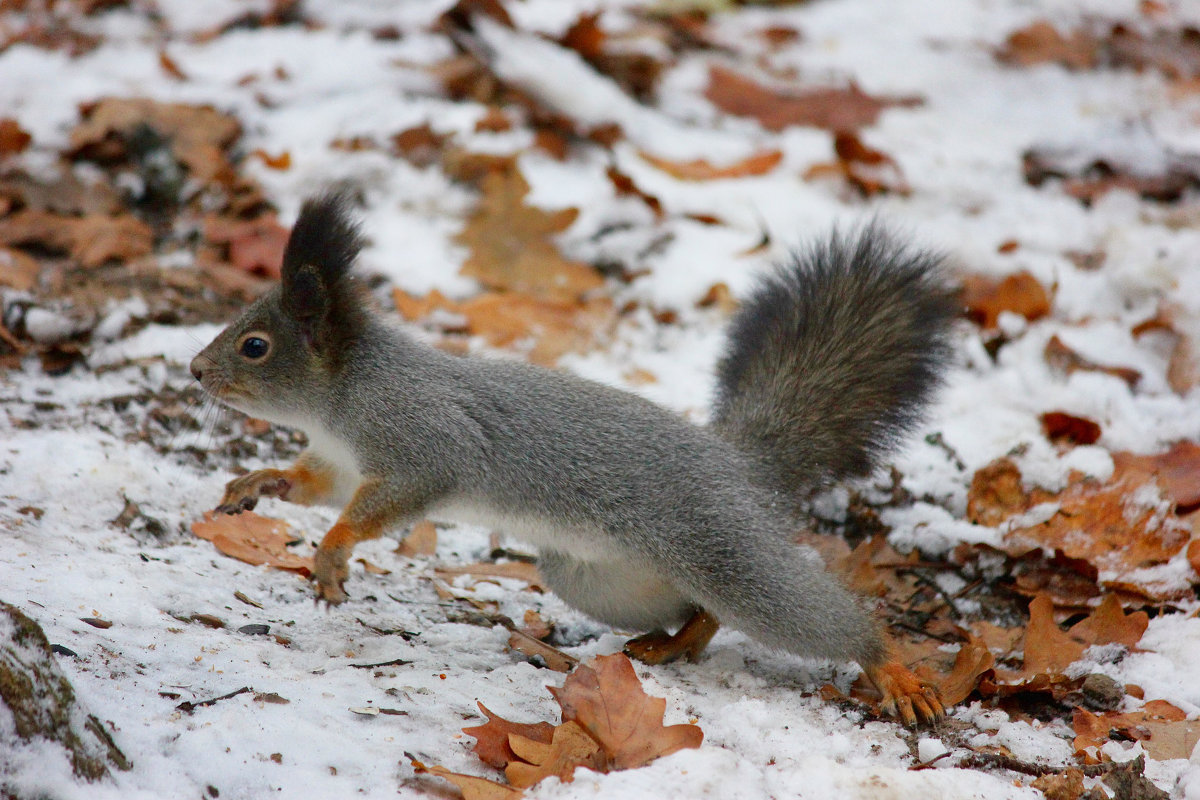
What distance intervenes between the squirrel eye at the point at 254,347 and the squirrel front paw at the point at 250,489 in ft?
0.93

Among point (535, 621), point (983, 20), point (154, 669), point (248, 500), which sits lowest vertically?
point (535, 621)

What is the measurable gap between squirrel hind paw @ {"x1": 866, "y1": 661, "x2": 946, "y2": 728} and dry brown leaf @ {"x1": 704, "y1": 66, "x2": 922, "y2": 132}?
320cm

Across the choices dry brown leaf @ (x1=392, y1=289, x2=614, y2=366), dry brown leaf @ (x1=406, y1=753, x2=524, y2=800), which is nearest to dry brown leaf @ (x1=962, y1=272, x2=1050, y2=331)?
dry brown leaf @ (x1=392, y1=289, x2=614, y2=366)

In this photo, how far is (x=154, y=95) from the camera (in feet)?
15.1

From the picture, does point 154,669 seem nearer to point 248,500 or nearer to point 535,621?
point 248,500

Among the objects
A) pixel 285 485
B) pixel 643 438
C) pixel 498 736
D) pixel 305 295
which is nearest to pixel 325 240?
pixel 305 295

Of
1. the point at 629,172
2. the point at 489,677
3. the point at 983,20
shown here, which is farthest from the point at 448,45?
the point at 489,677

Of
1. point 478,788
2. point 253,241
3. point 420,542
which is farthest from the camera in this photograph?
point 253,241

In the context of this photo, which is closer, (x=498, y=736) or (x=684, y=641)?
(x=498, y=736)

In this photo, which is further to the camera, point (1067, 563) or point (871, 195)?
point (871, 195)

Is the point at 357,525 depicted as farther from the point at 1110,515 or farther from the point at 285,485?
the point at 1110,515

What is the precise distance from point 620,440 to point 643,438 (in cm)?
5

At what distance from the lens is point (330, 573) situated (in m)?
2.26

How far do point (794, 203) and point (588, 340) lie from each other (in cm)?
122
